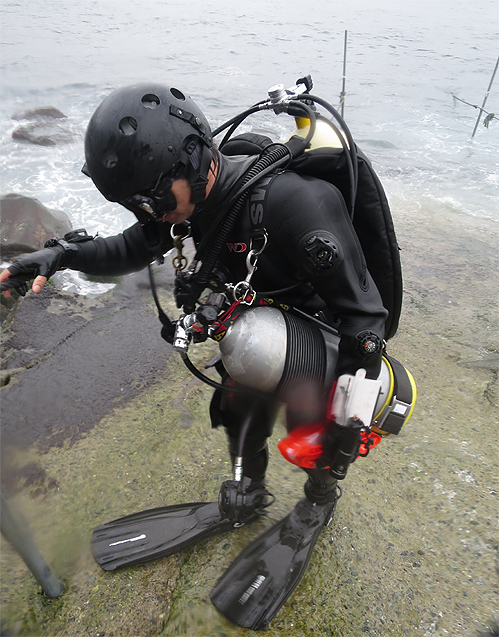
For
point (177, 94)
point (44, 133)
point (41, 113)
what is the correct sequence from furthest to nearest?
point (41, 113) → point (44, 133) → point (177, 94)

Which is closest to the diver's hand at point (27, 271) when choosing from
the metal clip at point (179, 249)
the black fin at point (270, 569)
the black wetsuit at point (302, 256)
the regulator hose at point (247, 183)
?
the black wetsuit at point (302, 256)

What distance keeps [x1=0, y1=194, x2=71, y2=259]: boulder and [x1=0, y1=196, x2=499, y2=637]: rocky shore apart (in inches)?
73.7

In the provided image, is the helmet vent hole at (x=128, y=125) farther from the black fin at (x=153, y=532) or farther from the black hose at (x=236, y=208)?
the black fin at (x=153, y=532)

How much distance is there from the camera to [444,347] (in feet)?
14.4

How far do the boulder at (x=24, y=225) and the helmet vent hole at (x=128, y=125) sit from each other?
538 cm

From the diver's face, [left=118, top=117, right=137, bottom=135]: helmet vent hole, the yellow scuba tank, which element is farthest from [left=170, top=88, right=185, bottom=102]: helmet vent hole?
the yellow scuba tank

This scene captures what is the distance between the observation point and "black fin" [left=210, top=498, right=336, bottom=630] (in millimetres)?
2266

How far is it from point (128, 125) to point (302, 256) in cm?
83

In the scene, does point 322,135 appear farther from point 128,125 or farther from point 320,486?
point 320,486

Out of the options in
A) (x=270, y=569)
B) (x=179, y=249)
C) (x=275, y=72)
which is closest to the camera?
(x=179, y=249)

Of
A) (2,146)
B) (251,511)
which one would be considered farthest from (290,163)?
(2,146)

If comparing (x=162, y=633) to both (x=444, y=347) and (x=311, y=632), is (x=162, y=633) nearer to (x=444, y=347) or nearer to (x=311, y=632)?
(x=311, y=632)

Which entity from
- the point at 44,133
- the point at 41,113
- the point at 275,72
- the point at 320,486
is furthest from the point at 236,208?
the point at 275,72

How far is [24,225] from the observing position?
6754 millimetres
